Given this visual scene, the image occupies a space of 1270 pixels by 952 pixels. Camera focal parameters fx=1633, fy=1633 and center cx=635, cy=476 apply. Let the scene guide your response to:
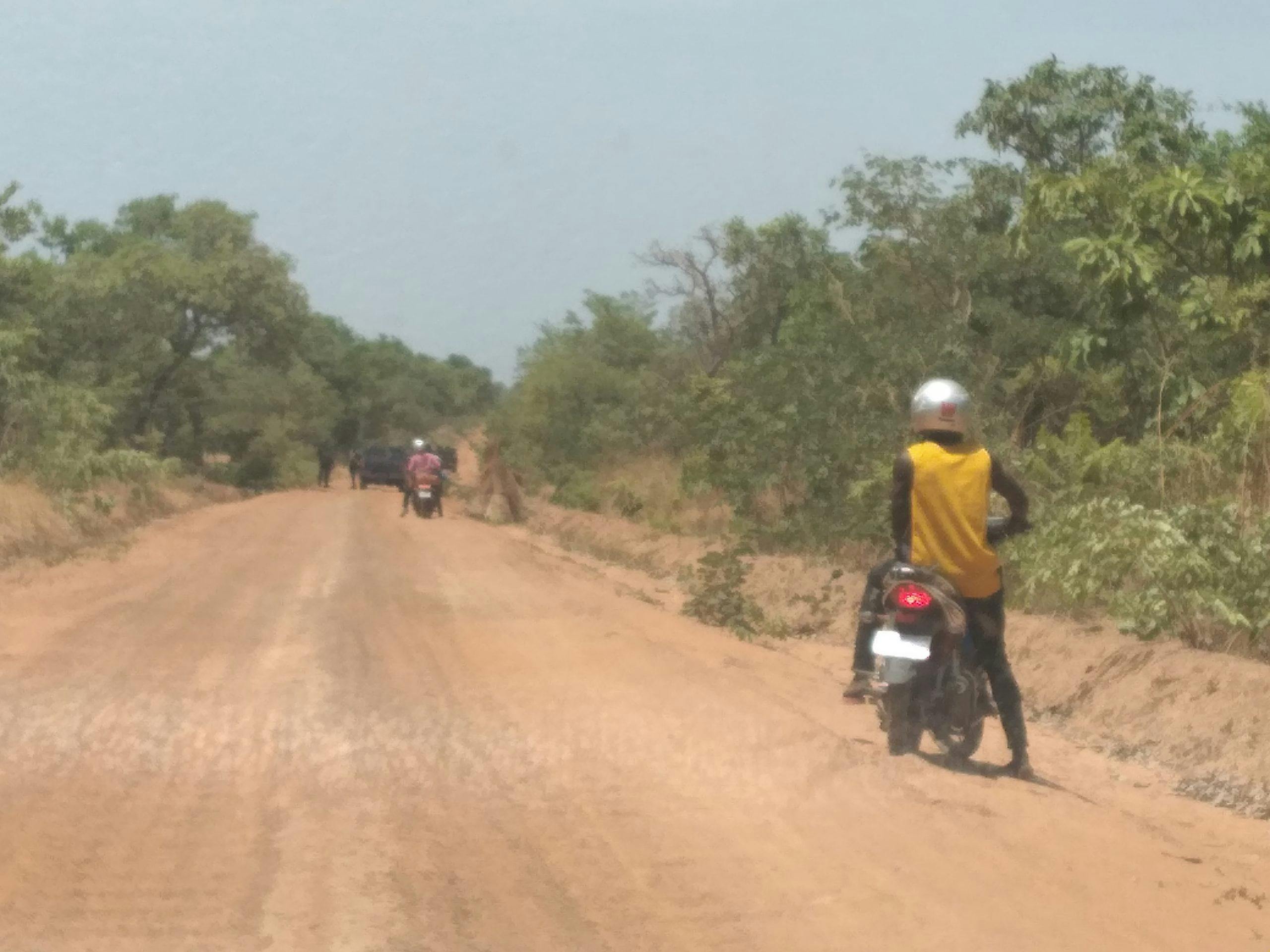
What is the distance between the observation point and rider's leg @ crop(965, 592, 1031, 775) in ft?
26.8

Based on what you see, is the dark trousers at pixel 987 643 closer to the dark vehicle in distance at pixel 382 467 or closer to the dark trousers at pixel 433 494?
the dark trousers at pixel 433 494

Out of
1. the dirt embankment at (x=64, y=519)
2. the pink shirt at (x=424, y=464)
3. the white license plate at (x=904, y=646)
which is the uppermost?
the pink shirt at (x=424, y=464)

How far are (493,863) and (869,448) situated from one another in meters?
12.8

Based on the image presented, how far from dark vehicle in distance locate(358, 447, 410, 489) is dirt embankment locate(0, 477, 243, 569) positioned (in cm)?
2506

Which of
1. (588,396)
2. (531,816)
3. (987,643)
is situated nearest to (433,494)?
(588,396)

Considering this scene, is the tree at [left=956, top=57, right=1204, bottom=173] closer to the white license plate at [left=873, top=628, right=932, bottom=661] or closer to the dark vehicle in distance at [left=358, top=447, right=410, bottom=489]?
the white license plate at [left=873, top=628, right=932, bottom=661]

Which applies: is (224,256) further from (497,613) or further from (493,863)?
(493,863)

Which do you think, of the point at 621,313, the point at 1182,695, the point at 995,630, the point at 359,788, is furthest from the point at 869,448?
the point at 621,313

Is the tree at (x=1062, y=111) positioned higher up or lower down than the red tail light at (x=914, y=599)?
higher up

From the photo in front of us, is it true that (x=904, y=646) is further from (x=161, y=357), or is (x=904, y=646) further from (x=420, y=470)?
(x=161, y=357)

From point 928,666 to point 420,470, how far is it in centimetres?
2752

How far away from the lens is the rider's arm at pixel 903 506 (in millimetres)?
7965

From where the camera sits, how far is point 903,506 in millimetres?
8070

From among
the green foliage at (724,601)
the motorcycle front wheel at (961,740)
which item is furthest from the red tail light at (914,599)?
the green foliage at (724,601)
